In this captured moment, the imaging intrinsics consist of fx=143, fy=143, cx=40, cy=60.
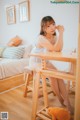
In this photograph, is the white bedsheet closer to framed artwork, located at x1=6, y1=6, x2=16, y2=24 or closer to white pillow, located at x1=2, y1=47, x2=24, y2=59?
white pillow, located at x1=2, y1=47, x2=24, y2=59

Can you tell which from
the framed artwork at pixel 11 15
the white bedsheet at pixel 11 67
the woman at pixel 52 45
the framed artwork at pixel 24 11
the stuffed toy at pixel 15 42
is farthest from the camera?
the framed artwork at pixel 11 15

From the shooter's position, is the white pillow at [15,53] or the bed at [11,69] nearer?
the bed at [11,69]

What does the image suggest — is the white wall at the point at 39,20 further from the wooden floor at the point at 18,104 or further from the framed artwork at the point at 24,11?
the wooden floor at the point at 18,104

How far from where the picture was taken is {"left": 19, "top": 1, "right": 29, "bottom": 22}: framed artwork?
327 cm

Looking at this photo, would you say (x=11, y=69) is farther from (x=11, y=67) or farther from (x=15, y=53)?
(x=15, y=53)

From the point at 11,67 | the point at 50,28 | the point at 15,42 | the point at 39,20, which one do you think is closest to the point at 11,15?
the point at 15,42

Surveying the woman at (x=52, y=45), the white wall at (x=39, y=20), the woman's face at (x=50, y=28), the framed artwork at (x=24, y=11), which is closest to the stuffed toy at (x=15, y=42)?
the white wall at (x=39, y=20)

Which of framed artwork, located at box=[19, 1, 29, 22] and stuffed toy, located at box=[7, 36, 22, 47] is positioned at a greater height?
framed artwork, located at box=[19, 1, 29, 22]

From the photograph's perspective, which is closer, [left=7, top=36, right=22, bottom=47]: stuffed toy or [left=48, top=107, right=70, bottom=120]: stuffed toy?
[left=48, top=107, right=70, bottom=120]: stuffed toy

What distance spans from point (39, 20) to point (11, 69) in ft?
4.06

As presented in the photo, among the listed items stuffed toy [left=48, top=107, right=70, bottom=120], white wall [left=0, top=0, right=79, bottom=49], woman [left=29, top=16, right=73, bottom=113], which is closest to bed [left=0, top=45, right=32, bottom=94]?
white wall [left=0, top=0, right=79, bottom=49]

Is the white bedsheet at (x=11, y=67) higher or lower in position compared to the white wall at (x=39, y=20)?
lower

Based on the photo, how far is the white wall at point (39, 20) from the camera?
8.52 feet

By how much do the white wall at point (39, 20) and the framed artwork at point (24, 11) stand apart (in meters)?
0.10
